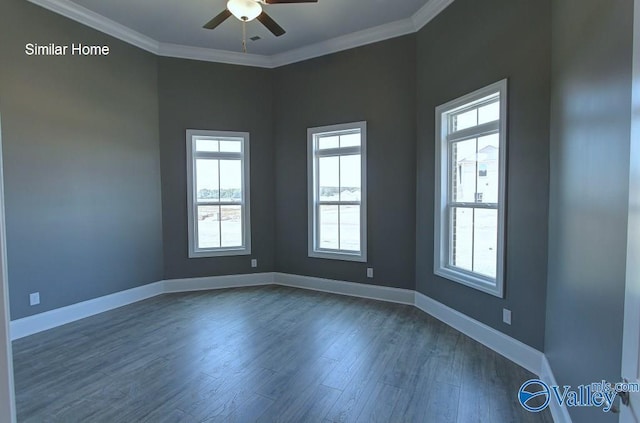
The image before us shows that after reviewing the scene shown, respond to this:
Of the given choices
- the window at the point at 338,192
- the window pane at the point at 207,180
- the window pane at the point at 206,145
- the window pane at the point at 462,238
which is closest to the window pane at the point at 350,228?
the window at the point at 338,192

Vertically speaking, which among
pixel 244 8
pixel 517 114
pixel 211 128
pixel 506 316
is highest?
pixel 244 8

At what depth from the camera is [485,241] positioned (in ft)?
10.2

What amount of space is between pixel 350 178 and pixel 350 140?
21.1 inches

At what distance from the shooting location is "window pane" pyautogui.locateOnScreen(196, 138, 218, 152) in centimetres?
475

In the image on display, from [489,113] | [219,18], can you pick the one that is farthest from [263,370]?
[219,18]

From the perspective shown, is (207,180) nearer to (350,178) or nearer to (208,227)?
(208,227)

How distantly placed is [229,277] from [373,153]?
284cm

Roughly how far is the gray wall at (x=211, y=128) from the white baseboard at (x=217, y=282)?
8 centimetres

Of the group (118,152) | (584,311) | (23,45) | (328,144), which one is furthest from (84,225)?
(584,311)

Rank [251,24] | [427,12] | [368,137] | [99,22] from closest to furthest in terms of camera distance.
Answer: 1. [427,12]
2. [99,22]
3. [251,24]
4. [368,137]

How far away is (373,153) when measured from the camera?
14.0 ft

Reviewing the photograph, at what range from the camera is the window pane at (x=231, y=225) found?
491 cm

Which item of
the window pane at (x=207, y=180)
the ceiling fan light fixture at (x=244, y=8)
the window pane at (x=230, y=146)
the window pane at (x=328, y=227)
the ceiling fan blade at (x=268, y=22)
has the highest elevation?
the ceiling fan blade at (x=268, y=22)

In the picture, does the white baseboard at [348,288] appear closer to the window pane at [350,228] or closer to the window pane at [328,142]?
the window pane at [350,228]
